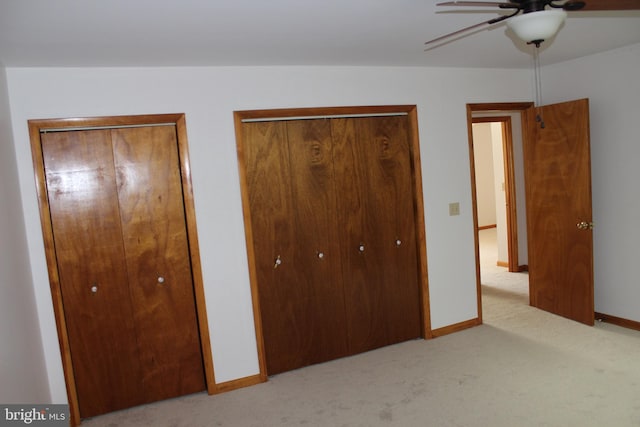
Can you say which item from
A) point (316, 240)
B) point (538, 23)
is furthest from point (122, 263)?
point (538, 23)

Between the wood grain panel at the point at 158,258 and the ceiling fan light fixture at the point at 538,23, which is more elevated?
the ceiling fan light fixture at the point at 538,23

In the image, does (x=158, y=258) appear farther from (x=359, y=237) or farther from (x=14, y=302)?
(x=359, y=237)

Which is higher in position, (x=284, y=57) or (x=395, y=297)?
(x=284, y=57)

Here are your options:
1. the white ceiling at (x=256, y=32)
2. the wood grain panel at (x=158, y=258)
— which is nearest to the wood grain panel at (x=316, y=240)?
the white ceiling at (x=256, y=32)

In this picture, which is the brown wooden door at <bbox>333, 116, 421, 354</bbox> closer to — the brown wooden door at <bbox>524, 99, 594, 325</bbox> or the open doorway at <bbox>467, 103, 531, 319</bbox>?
the brown wooden door at <bbox>524, 99, 594, 325</bbox>

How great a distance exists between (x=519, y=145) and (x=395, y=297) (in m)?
2.84

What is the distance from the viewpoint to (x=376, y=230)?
3471 mm

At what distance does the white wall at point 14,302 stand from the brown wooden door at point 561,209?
3.91m

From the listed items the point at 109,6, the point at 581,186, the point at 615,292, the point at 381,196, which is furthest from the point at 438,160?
the point at 109,6

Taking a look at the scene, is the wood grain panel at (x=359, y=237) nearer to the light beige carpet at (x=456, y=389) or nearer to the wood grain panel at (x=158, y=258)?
the light beige carpet at (x=456, y=389)

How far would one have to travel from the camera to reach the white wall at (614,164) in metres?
3.40

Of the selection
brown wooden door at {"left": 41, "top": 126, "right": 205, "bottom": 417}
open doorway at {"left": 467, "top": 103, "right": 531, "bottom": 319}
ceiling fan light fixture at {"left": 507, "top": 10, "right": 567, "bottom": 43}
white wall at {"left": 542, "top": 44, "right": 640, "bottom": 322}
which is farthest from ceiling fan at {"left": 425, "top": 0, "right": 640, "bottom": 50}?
open doorway at {"left": 467, "top": 103, "right": 531, "bottom": 319}

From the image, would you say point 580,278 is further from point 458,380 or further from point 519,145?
point 519,145

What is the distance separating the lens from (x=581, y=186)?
139 inches
